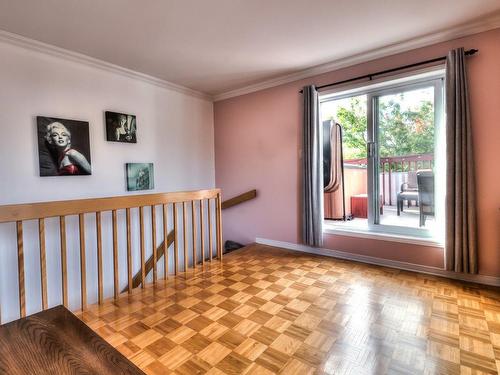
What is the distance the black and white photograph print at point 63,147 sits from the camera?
2.52 meters

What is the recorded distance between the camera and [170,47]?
263 centimetres

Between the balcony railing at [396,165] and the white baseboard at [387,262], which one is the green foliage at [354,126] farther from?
the white baseboard at [387,262]

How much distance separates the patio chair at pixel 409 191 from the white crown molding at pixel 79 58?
312cm

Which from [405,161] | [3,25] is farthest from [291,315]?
[3,25]

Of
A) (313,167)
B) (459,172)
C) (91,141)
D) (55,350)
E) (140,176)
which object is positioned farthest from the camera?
(140,176)

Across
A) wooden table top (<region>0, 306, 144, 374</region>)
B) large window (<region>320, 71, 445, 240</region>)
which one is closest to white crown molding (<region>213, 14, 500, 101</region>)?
large window (<region>320, 71, 445, 240</region>)

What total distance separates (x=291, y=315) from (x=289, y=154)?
2.12m

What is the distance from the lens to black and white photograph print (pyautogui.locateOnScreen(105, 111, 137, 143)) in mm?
3004

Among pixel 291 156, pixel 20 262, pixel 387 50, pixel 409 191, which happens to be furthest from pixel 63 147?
pixel 409 191

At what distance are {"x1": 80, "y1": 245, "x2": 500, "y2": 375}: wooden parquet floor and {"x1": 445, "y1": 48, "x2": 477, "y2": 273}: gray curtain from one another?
1.02 ft

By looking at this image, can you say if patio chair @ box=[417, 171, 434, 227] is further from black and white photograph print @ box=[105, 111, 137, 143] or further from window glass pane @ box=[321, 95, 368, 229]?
black and white photograph print @ box=[105, 111, 137, 143]

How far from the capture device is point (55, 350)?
0.88m

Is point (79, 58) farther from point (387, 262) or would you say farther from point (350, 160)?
point (387, 262)

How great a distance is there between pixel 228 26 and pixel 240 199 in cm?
234
